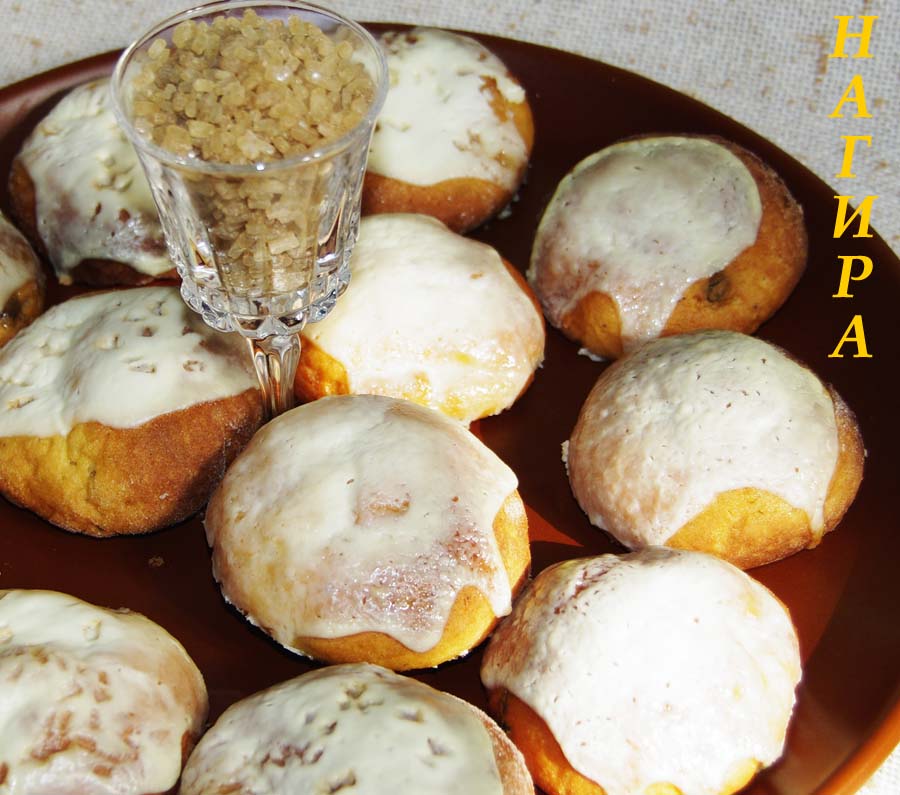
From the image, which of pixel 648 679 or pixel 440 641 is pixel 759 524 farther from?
pixel 440 641

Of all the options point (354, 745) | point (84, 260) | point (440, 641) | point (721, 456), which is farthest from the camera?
point (84, 260)

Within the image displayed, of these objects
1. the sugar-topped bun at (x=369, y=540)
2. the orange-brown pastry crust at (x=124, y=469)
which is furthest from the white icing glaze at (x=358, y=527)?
the orange-brown pastry crust at (x=124, y=469)

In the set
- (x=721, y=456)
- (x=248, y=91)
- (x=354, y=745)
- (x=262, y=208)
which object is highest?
(x=248, y=91)

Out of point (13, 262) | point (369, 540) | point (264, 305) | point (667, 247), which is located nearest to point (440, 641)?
point (369, 540)

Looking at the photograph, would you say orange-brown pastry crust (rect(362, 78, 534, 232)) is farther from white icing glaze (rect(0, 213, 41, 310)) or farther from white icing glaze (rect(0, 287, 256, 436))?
white icing glaze (rect(0, 213, 41, 310))

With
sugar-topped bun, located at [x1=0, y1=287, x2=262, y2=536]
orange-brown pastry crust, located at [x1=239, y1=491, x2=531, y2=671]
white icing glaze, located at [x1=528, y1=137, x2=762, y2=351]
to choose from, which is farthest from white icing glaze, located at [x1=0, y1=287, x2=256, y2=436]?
white icing glaze, located at [x1=528, y1=137, x2=762, y2=351]

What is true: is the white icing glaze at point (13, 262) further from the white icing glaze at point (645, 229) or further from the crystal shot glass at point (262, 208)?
the white icing glaze at point (645, 229)
